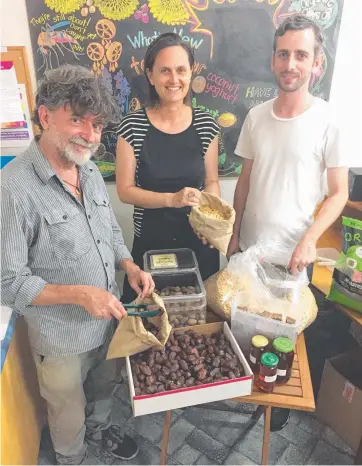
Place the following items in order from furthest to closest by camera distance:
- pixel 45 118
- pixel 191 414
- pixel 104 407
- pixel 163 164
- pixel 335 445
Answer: pixel 191 414 < pixel 335 445 < pixel 104 407 < pixel 163 164 < pixel 45 118

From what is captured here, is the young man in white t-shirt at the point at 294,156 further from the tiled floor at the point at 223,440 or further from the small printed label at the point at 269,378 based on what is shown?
the tiled floor at the point at 223,440

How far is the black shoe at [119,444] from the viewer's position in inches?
72.7

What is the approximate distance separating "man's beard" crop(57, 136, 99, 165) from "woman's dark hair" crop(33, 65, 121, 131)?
85mm

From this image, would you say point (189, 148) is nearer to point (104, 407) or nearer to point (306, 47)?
point (306, 47)

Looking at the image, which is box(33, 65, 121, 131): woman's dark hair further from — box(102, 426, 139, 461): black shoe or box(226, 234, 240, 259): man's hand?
box(102, 426, 139, 461): black shoe

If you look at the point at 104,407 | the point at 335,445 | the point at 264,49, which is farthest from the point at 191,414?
the point at 264,49

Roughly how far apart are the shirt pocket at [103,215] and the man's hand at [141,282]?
6.6 inches

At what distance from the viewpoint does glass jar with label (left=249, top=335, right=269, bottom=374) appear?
4.33 ft

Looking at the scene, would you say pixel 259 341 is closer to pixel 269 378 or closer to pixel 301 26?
pixel 269 378

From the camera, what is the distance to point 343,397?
1903mm

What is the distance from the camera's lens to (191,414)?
2078 mm

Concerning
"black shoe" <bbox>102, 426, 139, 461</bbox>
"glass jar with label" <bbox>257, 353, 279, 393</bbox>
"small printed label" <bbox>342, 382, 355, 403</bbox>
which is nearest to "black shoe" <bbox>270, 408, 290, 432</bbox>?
"small printed label" <bbox>342, 382, 355, 403</bbox>

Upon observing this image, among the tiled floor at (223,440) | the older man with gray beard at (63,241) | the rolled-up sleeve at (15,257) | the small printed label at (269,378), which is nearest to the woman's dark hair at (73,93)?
the older man with gray beard at (63,241)

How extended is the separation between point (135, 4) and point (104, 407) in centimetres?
186
